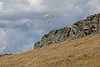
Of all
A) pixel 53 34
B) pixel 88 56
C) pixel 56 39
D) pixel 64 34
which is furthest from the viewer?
pixel 53 34

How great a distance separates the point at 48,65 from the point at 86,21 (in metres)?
43.7

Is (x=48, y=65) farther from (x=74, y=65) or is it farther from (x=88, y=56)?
(x=88, y=56)

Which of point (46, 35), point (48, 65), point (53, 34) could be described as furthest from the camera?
point (46, 35)

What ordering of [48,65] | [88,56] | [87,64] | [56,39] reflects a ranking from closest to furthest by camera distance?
[87,64]
[48,65]
[88,56]
[56,39]

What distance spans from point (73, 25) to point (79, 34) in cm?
824

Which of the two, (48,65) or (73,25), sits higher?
(73,25)

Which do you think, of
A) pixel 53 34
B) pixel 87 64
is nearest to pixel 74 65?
pixel 87 64

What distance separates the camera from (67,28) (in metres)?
81.4

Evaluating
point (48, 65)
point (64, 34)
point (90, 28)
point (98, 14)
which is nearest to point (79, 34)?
point (90, 28)

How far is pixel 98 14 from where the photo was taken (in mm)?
61344

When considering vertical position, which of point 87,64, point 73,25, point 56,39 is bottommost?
point 87,64

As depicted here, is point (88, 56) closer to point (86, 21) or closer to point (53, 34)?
point (86, 21)

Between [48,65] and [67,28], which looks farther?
[67,28]

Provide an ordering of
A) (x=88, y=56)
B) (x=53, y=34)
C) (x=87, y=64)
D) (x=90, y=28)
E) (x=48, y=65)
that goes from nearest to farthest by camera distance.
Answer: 1. (x=87, y=64)
2. (x=48, y=65)
3. (x=88, y=56)
4. (x=90, y=28)
5. (x=53, y=34)
